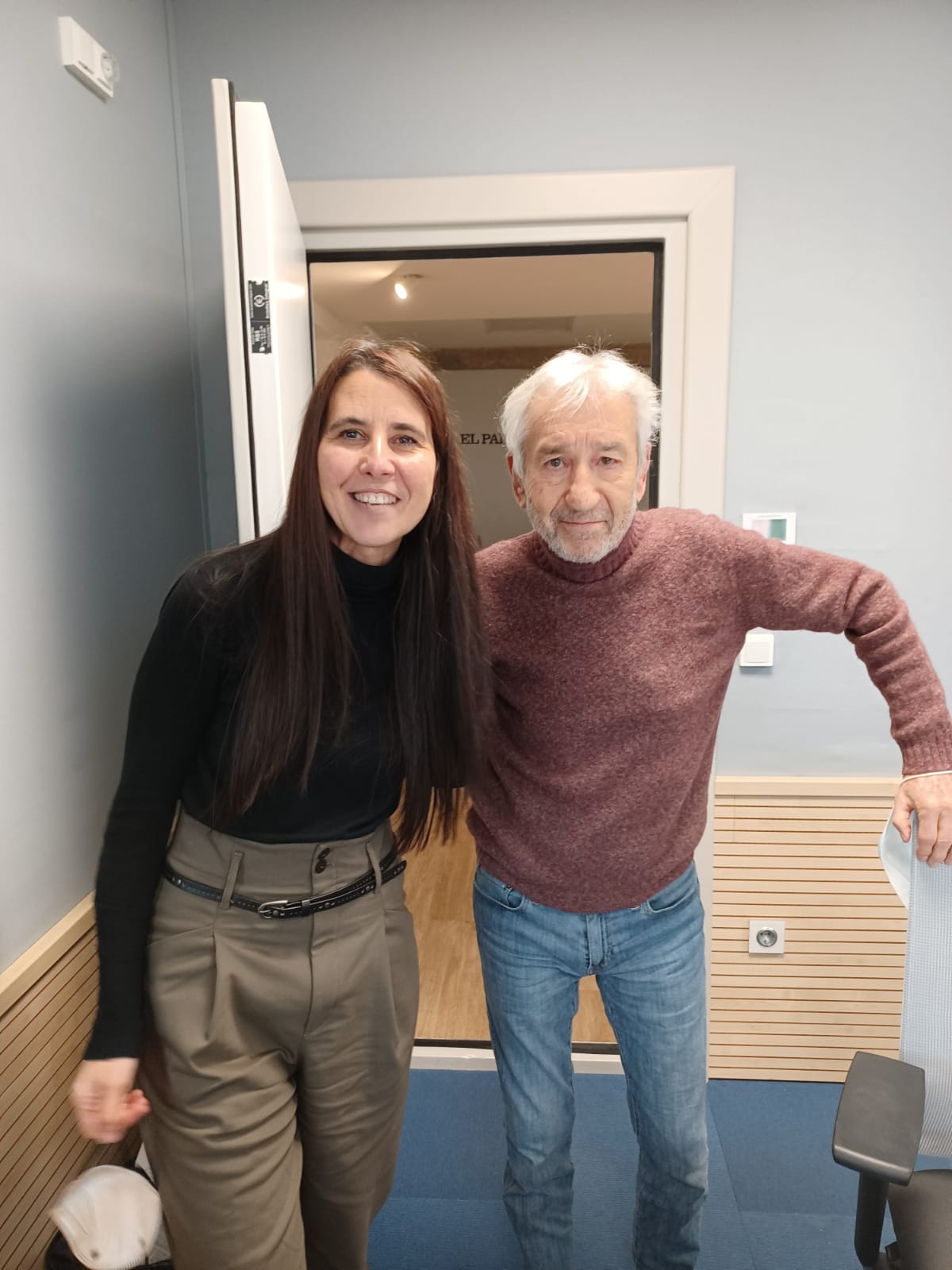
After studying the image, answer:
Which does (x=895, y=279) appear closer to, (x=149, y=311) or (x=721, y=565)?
(x=721, y=565)

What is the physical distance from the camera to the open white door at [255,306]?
121 cm

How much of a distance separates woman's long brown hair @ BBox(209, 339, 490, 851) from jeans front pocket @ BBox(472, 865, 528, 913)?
243mm

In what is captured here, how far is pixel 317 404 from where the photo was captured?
38.4 inches

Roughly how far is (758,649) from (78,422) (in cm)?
152

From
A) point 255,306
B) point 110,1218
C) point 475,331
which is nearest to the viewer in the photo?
point 110,1218

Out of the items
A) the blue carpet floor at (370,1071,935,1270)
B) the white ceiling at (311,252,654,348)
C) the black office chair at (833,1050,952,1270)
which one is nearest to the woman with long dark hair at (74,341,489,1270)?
the black office chair at (833,1050,952,1270)

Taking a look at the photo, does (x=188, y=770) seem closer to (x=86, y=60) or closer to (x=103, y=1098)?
(x=103, y=1098)

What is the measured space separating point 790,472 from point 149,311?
147cm

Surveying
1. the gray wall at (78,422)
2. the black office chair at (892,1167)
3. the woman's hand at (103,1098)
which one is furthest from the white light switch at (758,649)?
the woman's hand at (103,1098)

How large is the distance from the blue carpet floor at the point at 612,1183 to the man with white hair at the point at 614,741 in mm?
310

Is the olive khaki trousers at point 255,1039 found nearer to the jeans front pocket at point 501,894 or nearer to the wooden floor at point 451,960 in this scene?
the jeans front pocket at point 501,894

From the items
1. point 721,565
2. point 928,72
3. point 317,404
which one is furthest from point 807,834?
point 928,72

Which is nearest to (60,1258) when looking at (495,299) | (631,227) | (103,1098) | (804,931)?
(103,1098)

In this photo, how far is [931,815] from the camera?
1.06m
